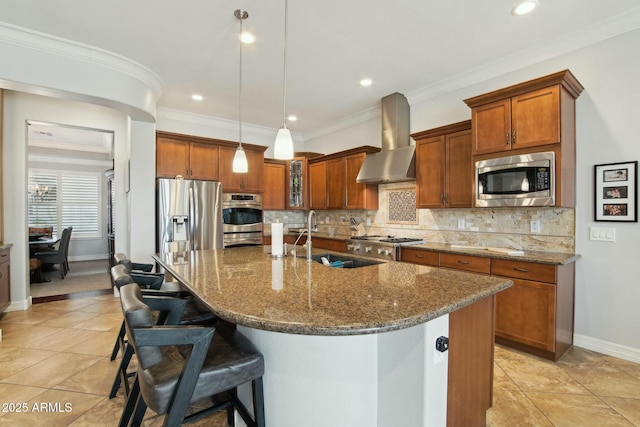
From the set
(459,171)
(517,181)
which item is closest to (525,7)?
(517,181)

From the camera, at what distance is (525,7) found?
2.46m

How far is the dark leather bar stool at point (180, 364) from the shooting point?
3.64 ft

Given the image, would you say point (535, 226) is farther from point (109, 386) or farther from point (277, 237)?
point (109, 386)

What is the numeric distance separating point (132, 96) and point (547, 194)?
430 cm

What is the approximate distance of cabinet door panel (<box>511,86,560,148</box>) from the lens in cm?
265

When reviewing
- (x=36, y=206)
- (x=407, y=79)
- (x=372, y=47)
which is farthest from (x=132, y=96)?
(x=36, y=206)

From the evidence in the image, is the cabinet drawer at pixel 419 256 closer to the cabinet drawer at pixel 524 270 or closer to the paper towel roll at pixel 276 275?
the cabinet drawer at pixel 524 270

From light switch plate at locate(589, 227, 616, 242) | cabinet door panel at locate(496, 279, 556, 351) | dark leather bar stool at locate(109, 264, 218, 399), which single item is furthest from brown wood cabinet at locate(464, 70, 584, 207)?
dark leather bar stool at locate(109, 264, 218, 399)

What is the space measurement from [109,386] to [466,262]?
3182mm

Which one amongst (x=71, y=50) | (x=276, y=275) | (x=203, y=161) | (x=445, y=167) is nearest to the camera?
(x=276, y=275)

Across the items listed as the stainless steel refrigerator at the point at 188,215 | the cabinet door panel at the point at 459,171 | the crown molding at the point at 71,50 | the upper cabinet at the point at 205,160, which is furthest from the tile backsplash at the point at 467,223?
the crown molding at the point at 71,50

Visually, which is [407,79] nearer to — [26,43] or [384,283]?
[384,283]

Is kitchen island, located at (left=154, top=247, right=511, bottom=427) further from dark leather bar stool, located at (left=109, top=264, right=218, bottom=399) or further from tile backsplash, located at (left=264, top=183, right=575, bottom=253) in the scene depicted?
tile backsplash, located at (left=264, top=183, right=575, bottom=253)

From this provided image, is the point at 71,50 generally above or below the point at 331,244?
above
